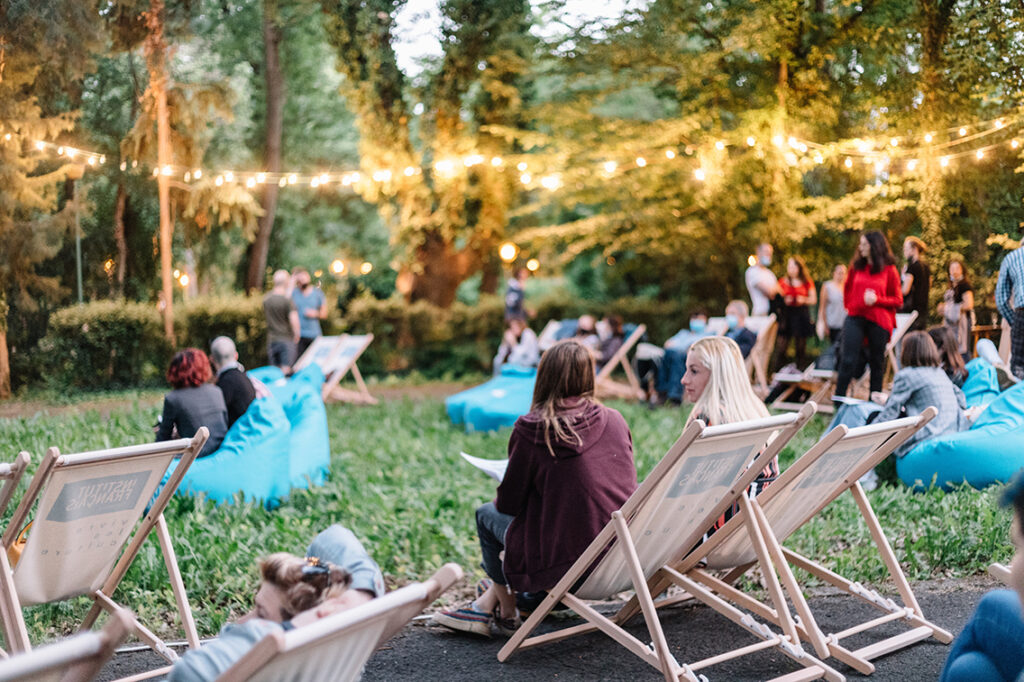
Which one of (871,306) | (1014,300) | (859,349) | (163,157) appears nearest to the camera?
(1014,300)

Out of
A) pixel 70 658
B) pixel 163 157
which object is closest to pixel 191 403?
pixel 163 157

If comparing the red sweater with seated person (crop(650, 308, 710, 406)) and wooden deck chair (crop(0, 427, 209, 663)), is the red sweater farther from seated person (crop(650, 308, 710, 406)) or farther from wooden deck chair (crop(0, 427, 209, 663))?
wooden deck chair (crop(0, 427, 209, 663))

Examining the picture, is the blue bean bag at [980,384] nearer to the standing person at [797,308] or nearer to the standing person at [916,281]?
the standing person at [916,281]

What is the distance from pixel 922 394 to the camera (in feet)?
18.5

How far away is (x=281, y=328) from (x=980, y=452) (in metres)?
6.57

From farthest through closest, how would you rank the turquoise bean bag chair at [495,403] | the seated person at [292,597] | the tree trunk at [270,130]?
the tree trunk at [270,130], the turquoise bean bag chair at [495,403], the seated person at [292,597]

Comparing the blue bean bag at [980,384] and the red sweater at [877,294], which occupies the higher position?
the red sweater at [877,294]

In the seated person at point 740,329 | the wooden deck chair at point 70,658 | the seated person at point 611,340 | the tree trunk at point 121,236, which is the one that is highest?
the tree trunk at point 121,236

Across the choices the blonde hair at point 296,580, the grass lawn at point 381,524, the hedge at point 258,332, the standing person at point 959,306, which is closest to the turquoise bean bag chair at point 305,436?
the grass lawn at point 381,524

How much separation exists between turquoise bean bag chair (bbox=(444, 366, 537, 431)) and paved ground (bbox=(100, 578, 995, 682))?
14.6ft

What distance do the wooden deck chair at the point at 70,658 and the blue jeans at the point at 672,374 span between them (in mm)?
9202

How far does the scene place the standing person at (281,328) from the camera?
32.1ft

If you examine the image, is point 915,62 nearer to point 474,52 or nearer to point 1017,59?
point 1017,59

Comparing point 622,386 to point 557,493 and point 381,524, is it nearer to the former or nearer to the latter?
point 381,524
